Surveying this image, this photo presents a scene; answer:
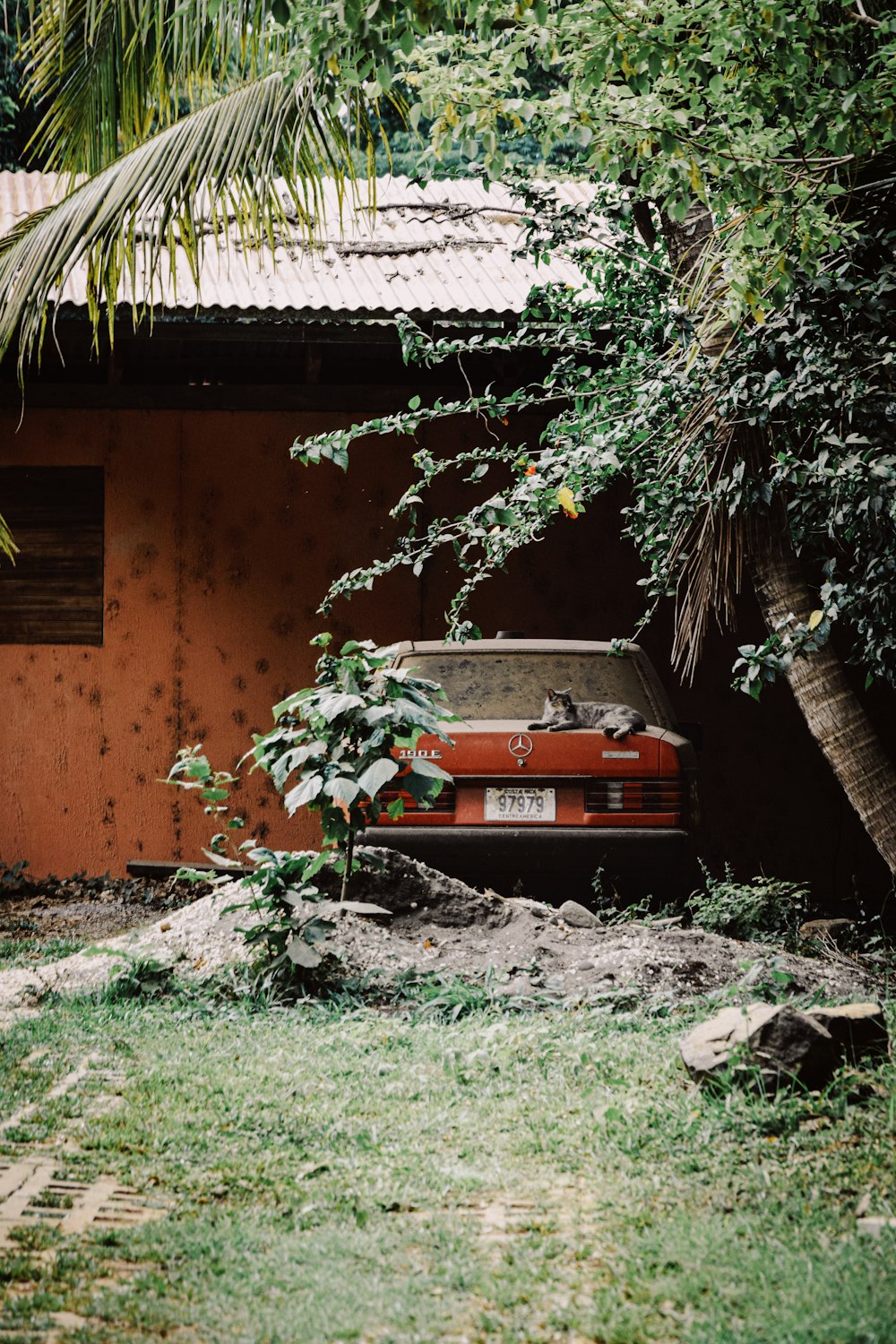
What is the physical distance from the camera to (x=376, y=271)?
367 inches

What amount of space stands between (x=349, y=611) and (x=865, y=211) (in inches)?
202

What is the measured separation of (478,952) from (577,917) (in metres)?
0.70

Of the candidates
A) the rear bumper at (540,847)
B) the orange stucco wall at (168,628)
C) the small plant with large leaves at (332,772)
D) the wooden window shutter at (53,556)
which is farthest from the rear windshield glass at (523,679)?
the wooden window shutter at (53,556)

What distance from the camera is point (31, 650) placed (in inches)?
364

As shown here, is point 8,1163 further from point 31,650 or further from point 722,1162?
point 31,650

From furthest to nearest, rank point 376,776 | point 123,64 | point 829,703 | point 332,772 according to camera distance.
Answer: point 829,703 → point 123,64 → point 332,772 → point 376,776

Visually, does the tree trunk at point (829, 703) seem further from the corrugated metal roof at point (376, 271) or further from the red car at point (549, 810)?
the corrugated metal roof at point (376, 271)

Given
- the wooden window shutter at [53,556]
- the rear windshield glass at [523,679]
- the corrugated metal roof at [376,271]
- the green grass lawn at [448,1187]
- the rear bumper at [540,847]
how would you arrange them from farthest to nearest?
the wooden window shutter at [53,556], the corrugated metal roof at [376,271], the rear windshield glass at [523,679], the rear bumper at [540,847], the green grass lawn at [448,1187]

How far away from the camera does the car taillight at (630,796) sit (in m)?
6.15

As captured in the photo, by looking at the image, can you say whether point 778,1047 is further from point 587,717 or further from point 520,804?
point 587,717

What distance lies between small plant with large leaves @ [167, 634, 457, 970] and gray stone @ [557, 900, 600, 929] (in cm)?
116

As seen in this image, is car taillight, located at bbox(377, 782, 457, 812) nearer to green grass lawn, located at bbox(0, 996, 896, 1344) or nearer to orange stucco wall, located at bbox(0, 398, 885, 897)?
green grass lawn, located at bbox(0, 996, 896, 1344)

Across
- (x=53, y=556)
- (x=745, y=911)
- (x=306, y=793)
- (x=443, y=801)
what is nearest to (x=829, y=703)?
(x=745, y=911)

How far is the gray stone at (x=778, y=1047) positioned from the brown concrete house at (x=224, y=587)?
5782 mm
